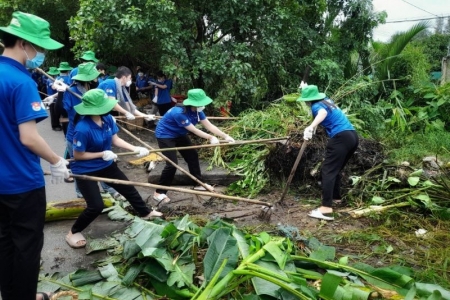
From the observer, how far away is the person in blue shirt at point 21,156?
7.98 ft

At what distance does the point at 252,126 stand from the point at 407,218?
3.12m

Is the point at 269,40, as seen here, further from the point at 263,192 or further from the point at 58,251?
the point at 58,251

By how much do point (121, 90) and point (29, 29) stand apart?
4.09 meters

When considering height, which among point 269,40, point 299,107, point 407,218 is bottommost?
point 407,218

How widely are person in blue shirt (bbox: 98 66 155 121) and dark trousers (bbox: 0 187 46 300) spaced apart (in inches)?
139

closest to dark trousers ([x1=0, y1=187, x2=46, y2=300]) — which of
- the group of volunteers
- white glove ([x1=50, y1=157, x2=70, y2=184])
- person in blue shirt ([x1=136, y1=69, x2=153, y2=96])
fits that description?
the group of volunteers

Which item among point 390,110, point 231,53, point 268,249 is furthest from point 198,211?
point 390,110

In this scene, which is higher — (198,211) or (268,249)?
(268,249)

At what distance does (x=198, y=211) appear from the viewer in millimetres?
5137

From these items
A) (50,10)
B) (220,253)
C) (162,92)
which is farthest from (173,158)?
(50,10)

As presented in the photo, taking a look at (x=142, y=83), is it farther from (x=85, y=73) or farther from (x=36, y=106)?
(x=36, y=106)

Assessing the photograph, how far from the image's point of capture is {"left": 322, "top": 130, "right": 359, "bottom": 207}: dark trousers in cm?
489

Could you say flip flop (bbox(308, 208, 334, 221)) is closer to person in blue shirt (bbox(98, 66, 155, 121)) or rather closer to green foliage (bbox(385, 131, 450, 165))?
green foliage (bbox(385, 131, 450, 165))

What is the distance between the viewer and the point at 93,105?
3840 mm
